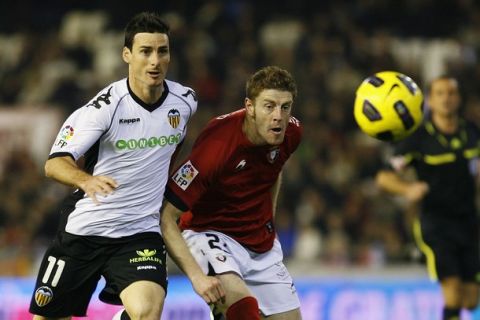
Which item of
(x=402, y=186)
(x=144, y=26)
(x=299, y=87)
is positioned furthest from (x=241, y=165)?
(x=299, y=87)

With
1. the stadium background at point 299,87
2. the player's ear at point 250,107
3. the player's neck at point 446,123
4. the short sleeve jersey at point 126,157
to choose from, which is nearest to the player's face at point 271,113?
the player's ear at point 250,107

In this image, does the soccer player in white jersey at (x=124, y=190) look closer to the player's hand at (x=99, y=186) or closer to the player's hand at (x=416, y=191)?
the player's hand at (x=99, y=186)

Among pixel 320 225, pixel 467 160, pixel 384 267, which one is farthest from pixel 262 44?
pixel 467 160

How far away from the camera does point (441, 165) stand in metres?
8.19

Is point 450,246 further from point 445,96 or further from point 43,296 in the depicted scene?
point 43,296

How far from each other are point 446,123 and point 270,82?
273 centimetres

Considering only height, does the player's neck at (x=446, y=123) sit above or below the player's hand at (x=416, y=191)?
above

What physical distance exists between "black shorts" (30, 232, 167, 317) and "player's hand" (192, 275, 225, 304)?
0.94 feet

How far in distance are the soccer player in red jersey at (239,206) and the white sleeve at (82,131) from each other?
552 millimetres

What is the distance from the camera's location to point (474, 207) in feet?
27.3

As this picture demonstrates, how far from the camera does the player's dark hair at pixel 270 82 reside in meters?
5.95

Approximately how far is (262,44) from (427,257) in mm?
6742

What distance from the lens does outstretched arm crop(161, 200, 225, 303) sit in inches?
221

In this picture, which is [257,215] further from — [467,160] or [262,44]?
[262,44]
